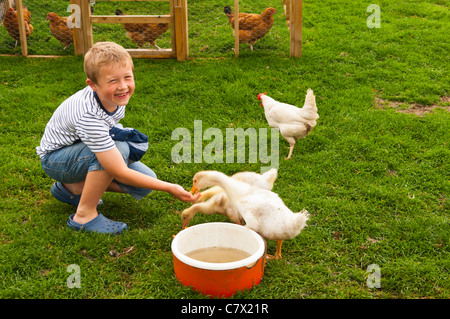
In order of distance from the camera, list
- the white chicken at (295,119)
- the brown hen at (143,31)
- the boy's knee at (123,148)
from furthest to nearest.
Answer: the brown hen at (143,31) → the white chicken at (295,119) → the boy's knee at (123,148)

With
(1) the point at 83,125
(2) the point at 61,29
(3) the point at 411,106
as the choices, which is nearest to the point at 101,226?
(1) the point at 83,125

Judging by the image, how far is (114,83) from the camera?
2.41m

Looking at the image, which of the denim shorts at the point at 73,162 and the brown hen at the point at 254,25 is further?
the brown hen at the point at 254,25

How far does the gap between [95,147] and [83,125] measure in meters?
0.14

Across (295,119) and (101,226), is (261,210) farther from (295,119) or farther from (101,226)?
(295,119)

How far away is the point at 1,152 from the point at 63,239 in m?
1.52

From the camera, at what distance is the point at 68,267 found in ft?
7.66

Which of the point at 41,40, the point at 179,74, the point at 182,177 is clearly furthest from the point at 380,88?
the point at 41,40

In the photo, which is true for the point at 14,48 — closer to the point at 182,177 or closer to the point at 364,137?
the point at 182,177

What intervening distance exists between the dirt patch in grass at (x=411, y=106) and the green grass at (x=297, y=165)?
89mm

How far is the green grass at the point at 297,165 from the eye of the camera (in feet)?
7.66

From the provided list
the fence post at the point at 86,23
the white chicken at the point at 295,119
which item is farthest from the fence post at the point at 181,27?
the white chicken at the point at 295,119

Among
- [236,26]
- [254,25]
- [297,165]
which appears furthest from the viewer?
[254,25]

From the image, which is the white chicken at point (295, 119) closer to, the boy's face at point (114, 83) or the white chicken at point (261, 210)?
the white chicken at point (261, 210)
